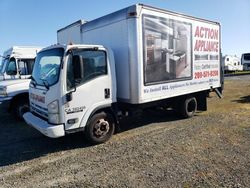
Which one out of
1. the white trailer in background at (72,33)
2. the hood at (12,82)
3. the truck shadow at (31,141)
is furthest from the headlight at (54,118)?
the hood at (12,82)

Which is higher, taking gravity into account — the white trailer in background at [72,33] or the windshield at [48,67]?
the white trailer in background at [72,33]

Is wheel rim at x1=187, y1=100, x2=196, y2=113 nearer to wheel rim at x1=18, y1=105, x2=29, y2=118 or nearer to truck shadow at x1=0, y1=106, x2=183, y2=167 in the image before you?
truck shadow at x1=0, y1=106, x2=183, y2=167

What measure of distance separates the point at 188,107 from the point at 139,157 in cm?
407

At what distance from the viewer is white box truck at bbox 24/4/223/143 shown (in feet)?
19.1

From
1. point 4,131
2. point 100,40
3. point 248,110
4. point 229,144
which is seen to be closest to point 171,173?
point 229,144

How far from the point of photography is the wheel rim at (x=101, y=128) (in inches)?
254

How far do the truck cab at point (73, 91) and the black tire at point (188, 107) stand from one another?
302 cm

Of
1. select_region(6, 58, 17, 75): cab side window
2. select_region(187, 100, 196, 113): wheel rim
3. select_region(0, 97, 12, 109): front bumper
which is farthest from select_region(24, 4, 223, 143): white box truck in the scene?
select_region(6, 58, 17, 75): cab side window

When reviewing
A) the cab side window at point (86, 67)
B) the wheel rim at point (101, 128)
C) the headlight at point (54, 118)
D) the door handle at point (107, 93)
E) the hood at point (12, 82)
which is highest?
the cab side window at point (86, 67)

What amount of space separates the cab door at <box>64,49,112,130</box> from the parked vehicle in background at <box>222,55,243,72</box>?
3510 cm

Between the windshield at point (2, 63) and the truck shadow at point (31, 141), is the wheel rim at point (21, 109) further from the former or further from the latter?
the windshield at point (2, 63)

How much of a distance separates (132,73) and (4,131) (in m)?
4.57

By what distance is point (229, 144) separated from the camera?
6.19 meters

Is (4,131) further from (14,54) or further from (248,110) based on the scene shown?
(248,110)
